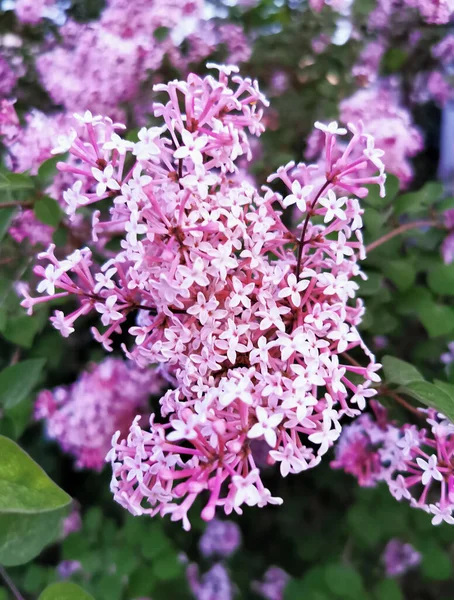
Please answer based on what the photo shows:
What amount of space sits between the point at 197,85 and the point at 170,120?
0.05 m

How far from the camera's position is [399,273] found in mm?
768

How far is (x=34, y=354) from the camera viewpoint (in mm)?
1035

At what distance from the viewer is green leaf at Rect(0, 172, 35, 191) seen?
2.06 feet

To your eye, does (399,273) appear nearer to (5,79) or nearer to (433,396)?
(433,396)

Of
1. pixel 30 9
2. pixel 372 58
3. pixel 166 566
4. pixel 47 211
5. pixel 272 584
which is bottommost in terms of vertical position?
pixel 272 584

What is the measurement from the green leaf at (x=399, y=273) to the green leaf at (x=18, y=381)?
50 centimetres

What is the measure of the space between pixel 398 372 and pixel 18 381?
484mm

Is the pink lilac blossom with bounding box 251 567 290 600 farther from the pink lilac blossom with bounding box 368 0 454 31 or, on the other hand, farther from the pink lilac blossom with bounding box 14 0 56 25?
the pink lilac blossom with bounding box 14 0 56 25

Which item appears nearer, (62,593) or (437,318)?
(62,593)

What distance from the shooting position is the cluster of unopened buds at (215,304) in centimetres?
43

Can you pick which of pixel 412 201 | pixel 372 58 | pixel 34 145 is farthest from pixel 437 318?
pixel 372 58

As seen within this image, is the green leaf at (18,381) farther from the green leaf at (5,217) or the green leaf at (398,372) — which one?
the green leaf at (398,372)

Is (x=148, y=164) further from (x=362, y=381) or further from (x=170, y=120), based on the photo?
(x=362, y=381)

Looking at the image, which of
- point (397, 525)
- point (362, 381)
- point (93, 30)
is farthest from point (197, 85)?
point (397, 525)
